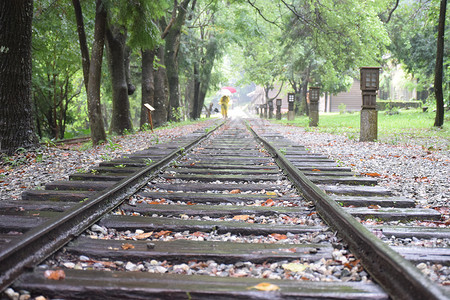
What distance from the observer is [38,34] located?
12.2 meters

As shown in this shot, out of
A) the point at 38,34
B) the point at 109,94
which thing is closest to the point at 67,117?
the point at 109,94

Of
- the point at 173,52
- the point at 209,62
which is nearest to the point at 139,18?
the point at 173,52

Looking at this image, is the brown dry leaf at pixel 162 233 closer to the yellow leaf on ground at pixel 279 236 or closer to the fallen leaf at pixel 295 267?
the yellow leaf on ground at pixel 279 236

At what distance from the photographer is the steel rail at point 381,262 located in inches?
65.0

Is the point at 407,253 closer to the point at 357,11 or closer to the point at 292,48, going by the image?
the point at 357,11

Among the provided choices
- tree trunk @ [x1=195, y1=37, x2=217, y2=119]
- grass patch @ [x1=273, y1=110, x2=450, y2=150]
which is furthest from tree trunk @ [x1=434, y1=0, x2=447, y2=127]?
tree trunk @ [x1=195, y1=37, x2=217, y2=119]

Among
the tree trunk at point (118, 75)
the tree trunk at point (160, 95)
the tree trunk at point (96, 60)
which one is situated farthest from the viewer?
the tree trunk at point (160, 95)

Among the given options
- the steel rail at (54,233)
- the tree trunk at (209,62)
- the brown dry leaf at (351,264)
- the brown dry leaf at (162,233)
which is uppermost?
the tree trunk at (209,62)

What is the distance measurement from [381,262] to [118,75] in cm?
1141

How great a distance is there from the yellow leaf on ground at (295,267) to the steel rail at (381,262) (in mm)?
370

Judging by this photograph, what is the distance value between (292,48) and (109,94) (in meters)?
11.6

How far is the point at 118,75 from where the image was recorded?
39.3 ft

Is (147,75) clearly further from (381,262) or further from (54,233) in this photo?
(381,262)

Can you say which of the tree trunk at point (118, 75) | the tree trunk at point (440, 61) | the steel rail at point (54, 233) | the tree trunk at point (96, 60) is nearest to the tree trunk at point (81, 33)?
the tree trunk at point (96, 60)
